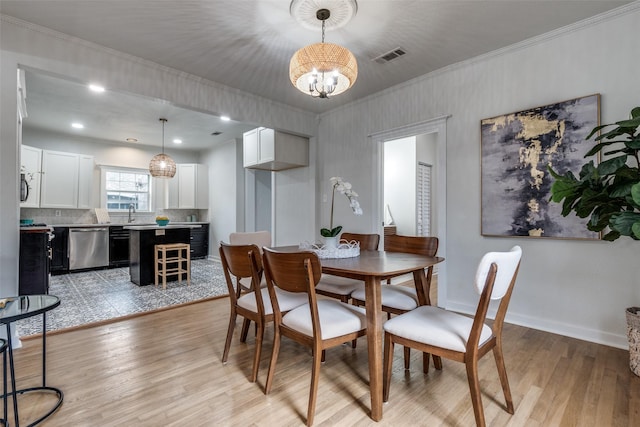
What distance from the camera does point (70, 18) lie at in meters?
2.52

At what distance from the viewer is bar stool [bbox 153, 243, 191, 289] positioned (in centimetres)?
451

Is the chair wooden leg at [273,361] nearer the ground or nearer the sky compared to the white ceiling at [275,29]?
nearer the ground

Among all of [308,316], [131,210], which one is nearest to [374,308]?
[308,316]

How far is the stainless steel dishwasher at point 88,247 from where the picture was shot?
18.3ft

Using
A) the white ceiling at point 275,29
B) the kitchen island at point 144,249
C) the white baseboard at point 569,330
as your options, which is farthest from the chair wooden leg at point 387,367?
the kitchen island at point 144,249

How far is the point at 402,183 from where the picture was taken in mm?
5898

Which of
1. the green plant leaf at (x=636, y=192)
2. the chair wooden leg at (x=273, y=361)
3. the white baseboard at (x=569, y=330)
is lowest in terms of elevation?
the white baseboard at (x=569, y=330)

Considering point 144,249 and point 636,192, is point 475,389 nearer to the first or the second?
point 636,192

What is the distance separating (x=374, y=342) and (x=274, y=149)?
3.51 meters

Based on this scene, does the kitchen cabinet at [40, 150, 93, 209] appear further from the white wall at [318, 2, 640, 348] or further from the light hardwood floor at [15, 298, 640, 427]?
the white wall at [318, 2, 640, 348]

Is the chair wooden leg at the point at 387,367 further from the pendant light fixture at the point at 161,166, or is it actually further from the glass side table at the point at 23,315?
the pendant light fixture at the point at 161,166

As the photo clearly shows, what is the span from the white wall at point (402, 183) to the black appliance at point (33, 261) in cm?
511

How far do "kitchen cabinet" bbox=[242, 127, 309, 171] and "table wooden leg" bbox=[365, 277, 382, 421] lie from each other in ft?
10.9

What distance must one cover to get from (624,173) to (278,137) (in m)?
3.80
